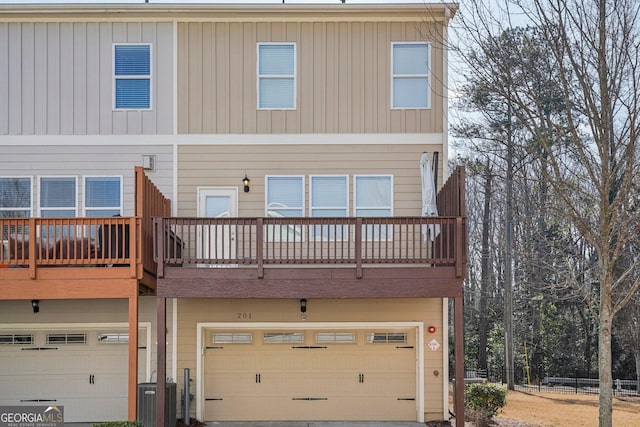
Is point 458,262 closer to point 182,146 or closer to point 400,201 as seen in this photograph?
point 400,201

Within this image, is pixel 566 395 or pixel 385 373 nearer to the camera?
pixel 385 373

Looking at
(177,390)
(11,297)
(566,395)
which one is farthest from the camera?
(566,395)

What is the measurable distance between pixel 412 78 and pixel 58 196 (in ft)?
22.8

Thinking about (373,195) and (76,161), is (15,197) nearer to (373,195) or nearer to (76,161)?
(76,161)

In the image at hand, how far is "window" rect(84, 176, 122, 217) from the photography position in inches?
524

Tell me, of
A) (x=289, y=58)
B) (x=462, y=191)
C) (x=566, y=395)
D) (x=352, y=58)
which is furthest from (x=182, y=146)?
(x=566, y=395)

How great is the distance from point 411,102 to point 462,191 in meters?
2.94

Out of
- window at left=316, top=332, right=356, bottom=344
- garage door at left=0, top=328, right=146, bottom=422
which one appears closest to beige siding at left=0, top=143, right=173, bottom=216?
garage door at left=0, top=328, right=146, bottom=422

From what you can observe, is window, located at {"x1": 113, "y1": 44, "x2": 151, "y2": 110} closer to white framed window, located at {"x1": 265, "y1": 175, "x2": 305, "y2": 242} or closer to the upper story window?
white framed window, located at {"x1": 265, "y1": 175, "x2": 305, "y2": 242}

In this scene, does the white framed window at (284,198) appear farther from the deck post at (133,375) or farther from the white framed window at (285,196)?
the deck post at (133,375)

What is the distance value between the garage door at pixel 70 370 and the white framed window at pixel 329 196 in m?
4.00

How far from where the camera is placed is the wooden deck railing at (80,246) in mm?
10992

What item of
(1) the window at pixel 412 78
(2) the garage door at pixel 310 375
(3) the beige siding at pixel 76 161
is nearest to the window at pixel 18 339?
(3) the beige siding at pixel 76 161

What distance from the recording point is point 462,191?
11.2 metres
